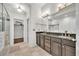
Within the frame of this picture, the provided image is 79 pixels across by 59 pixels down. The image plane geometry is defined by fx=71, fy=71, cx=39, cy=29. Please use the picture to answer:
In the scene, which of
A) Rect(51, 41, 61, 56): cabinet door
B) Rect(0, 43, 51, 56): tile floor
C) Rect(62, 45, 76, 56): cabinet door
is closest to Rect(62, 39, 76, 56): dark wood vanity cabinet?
Rect(62, 45, 76, 56): cabinet door

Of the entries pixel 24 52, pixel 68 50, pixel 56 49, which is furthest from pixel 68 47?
pixel 24 52

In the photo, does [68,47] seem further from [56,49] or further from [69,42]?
[56,49]

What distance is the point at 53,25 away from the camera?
2799mm

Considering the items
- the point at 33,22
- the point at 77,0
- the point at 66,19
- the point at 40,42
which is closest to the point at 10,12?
the point at 33,22

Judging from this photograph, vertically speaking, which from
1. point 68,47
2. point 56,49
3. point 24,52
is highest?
point 68,47

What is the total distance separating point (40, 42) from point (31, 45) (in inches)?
17.3

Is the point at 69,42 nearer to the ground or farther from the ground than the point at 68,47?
farther from the ground

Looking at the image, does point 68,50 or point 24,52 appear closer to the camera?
point 68,50

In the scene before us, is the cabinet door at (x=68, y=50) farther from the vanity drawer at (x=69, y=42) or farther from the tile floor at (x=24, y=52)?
the tile floor at (x=24, y=52)

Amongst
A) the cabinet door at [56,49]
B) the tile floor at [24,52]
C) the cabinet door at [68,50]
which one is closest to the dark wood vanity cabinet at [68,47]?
the cabinet door at [68,50]

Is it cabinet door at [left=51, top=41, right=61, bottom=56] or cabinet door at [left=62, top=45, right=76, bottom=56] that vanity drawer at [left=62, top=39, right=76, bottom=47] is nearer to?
cabinet door at [left=62, top=45, right=76, bottom=56]

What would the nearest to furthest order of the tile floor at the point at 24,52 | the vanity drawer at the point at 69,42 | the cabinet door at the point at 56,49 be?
the vanity drawer at the point at 69,42, the cabinet door at the point at 56,49, the tile floor at the point at 24,52

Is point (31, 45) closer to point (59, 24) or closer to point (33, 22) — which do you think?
point (33, 22)

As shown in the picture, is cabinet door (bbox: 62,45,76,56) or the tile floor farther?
the tile floor
